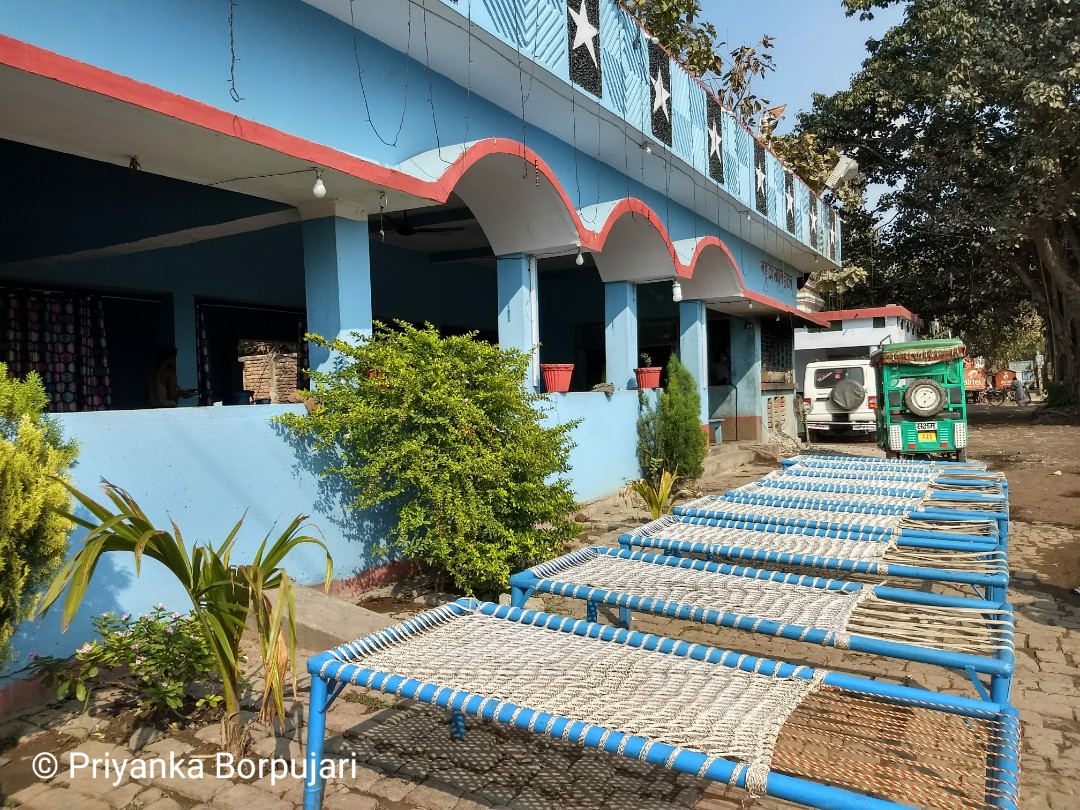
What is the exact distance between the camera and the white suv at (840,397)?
15562mm

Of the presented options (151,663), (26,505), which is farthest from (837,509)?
(26,505)

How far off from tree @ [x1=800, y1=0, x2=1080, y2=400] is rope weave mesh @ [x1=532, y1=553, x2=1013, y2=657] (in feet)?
53.3

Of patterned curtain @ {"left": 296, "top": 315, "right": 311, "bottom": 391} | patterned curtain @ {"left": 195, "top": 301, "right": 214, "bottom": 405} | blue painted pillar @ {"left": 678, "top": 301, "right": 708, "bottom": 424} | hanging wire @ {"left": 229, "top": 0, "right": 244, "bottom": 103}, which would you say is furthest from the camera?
blue painted pillar @ {"left": 678, "top": 301, "right": 708, "bottom": 424}

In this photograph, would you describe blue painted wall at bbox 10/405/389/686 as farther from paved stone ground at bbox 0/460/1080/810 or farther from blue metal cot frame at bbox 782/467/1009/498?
blue metal cot frame at bbox 782/467/1009/498

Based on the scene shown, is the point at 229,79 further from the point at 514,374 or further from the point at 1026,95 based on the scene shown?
the point at 1026,95

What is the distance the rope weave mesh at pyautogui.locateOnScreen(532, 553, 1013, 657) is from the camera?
2.87m

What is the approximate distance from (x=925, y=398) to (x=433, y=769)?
31.0 feet

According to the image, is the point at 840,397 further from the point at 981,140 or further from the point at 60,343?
the point at 60,343

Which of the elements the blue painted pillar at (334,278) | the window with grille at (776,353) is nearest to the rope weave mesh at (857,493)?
the blue painted pillar at (334,278)

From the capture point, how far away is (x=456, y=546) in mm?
4625

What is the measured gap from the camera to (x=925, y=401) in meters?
10.1

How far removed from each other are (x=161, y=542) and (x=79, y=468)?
111 cm

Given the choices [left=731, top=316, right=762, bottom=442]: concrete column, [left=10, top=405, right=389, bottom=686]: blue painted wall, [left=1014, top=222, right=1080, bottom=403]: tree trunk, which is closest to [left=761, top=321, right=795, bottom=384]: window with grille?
[left=731, top=316, right=762, bottom=442]: concrete column

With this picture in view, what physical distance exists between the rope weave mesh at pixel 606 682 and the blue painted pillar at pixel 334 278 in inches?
117
